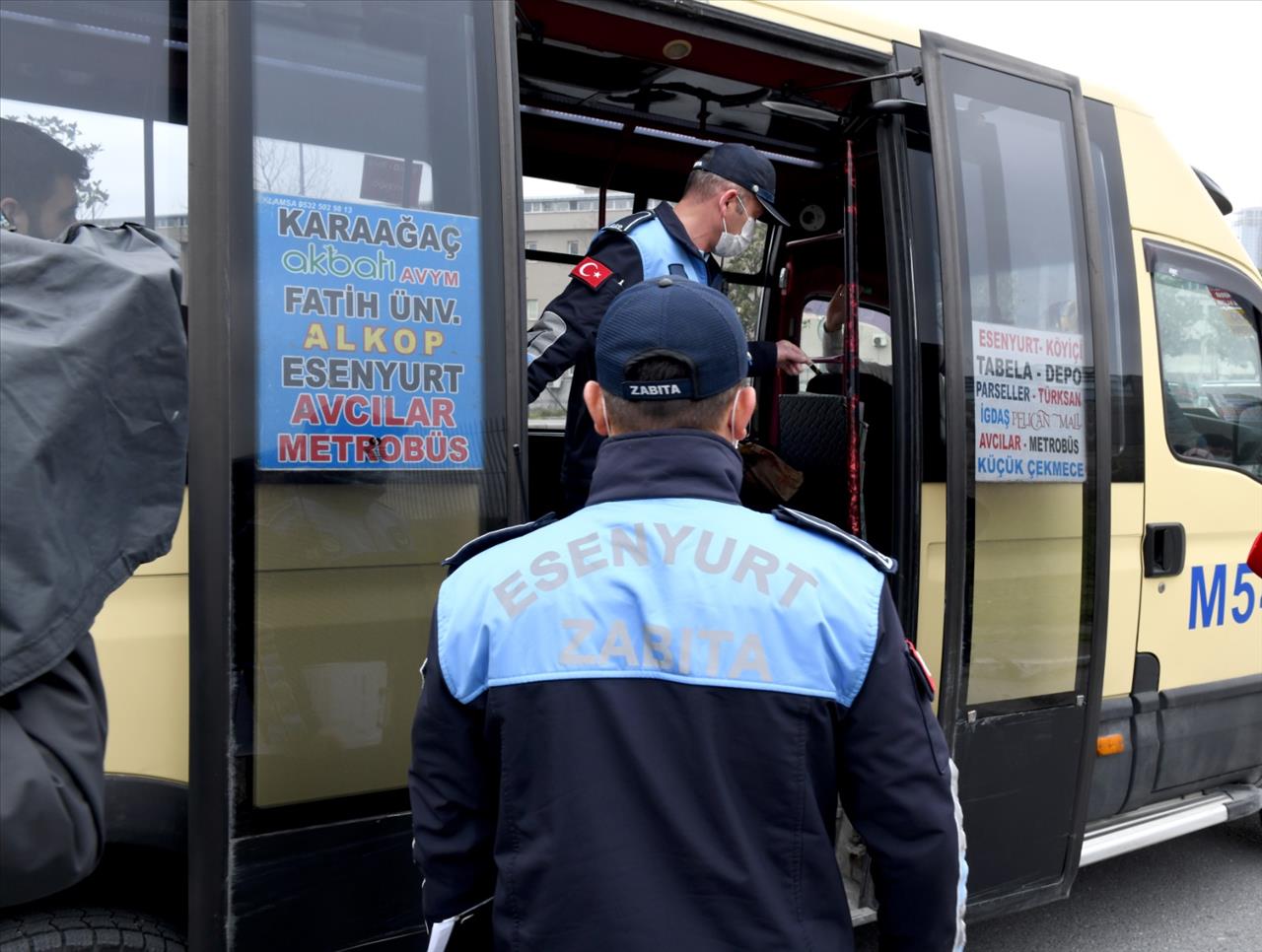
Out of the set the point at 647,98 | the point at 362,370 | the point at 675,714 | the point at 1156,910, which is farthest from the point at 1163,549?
the point at 675,714

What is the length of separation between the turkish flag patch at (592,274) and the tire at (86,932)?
1.84 metres

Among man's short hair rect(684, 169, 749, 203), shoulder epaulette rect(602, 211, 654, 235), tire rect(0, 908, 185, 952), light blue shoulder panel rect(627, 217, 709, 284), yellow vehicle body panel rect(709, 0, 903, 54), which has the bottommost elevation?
tire rect(0, 908, 185, 952)

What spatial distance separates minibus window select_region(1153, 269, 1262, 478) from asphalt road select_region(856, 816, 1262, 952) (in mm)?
1620

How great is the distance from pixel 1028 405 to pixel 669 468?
6.52 feet

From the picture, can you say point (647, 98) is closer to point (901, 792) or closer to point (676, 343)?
point (676, 343)

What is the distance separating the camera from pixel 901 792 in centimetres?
139

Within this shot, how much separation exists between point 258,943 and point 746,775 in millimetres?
1298

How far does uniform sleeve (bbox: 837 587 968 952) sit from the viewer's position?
1382mm

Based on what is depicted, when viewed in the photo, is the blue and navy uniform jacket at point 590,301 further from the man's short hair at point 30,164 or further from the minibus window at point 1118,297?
the minibus window at point 1118,297

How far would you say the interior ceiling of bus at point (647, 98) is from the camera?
3.29 metres

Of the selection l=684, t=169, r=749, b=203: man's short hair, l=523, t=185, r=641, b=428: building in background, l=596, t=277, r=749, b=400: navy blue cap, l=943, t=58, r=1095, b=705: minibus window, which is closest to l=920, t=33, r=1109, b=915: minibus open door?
l=943, t=58, r=1095, b=705: minibus window

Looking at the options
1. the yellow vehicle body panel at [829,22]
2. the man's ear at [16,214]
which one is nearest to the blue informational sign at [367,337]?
the man's ear at [16,214]

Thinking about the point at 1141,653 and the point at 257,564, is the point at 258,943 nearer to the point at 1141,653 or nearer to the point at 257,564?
the point at 257,564

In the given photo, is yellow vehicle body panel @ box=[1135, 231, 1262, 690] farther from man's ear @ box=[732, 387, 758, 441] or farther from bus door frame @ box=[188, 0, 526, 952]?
bus door frame @ box=[188, 0, 526, 952]
